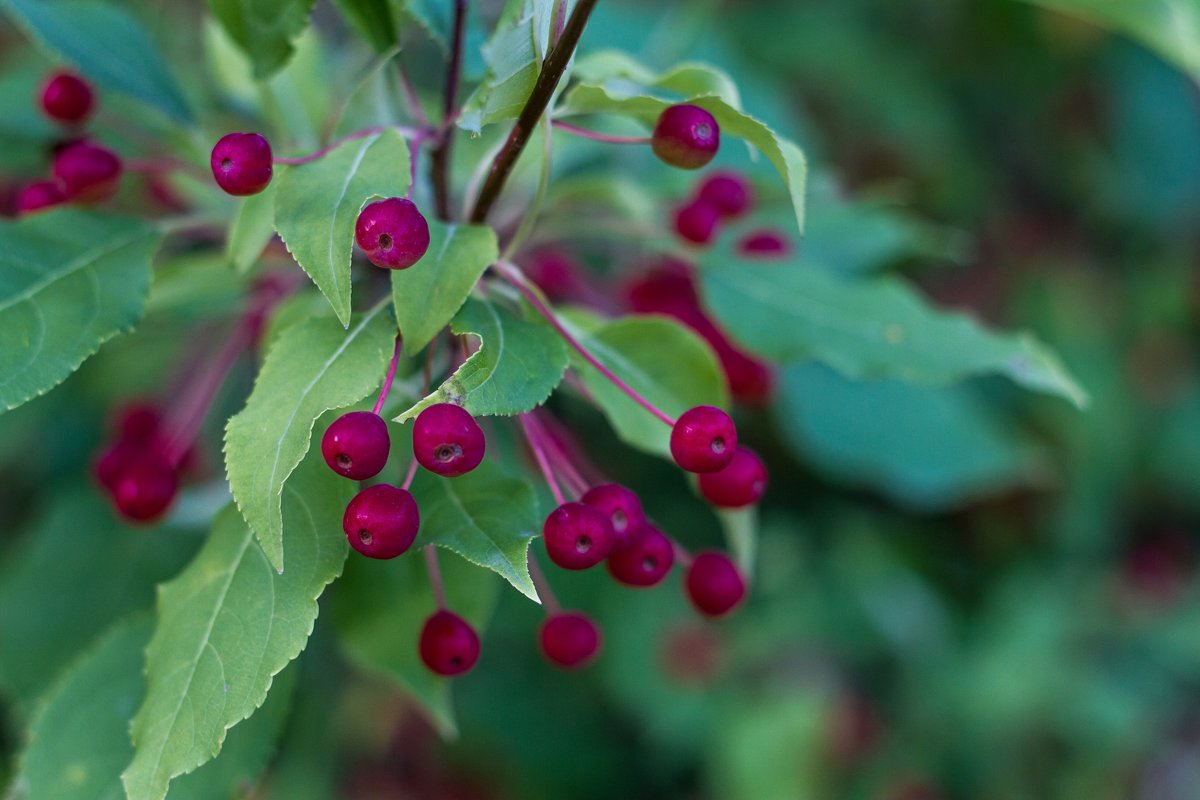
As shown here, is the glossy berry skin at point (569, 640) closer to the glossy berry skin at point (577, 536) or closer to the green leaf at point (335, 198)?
the glossy berry skin at point (577, 536)

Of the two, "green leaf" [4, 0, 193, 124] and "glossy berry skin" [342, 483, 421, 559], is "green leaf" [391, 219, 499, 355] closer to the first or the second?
"glossy berry skin" [342, 483, 421, 559]

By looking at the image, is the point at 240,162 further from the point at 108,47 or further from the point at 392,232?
the point at 108,47

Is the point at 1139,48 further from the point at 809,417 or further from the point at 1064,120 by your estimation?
the point at 809,417

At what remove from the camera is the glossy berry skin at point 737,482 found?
1.05 metres

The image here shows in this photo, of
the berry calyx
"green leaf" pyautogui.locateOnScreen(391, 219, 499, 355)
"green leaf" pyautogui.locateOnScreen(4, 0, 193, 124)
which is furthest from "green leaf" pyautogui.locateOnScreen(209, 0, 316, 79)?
the berry calyx

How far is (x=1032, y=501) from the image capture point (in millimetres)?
2947

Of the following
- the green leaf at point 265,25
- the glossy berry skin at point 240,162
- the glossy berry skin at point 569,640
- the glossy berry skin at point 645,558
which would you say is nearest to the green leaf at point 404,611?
the glossy berry skin at point 569,640

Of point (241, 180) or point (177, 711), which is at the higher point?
point (241, 180)

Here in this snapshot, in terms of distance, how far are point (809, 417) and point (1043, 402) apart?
1077 millimetres

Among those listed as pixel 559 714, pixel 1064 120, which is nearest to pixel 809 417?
pixel 559 714

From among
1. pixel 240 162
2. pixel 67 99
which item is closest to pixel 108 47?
pixel 67 99

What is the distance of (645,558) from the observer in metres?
0.99

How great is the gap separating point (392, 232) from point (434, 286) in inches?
2.6

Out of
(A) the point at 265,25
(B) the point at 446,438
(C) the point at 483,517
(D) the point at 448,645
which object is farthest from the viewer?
(A) the point at 265,25
